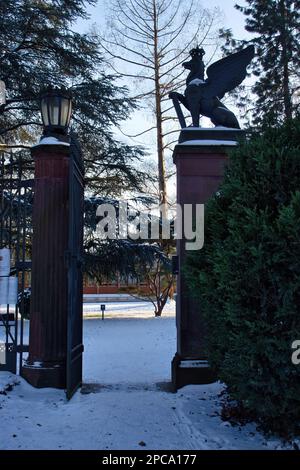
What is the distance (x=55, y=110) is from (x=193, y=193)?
1.90 m

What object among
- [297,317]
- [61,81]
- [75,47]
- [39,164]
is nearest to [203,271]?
[297,317]

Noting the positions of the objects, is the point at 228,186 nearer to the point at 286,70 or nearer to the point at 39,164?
the point at 39,164

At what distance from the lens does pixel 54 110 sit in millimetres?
5375

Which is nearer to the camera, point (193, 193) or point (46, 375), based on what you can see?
point (46, 375)

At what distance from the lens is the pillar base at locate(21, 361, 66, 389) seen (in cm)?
492

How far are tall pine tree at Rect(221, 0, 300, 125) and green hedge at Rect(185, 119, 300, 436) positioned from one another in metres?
15.6

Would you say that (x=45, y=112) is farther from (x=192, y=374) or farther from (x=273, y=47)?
(x=273, y=47)

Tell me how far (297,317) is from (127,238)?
12270 millimetres

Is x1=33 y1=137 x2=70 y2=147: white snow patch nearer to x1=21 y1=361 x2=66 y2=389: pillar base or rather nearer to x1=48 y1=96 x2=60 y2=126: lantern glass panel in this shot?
x1=48 y1=96 x2=60 y2=126: lantern glass panel

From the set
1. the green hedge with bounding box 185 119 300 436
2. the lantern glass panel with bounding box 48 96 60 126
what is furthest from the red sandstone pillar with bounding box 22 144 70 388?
the green hedge with bounding box 185 119 300 436

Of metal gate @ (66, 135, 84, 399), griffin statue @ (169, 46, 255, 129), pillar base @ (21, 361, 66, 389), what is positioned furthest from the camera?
griffin statue @ (169, 46, 255, 129)

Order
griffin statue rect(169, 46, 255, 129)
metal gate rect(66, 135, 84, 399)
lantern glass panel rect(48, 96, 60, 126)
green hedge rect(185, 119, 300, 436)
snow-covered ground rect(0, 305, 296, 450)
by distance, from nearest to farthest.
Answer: green hedge rect(185, 119, 300, 436), snow-covered ground rect(0, 305, 296, 450), metal gate rect(66, 135, 84, 399), lantern glass panel rect(48, 96, 60, 126), griffin statue rect(169, 46, 255, 129)

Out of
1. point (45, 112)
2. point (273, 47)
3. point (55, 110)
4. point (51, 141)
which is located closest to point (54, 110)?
point (55, 110)

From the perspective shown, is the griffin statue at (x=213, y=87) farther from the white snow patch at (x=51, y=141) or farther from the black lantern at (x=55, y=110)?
the white snow patch at (x=51, y=141)
